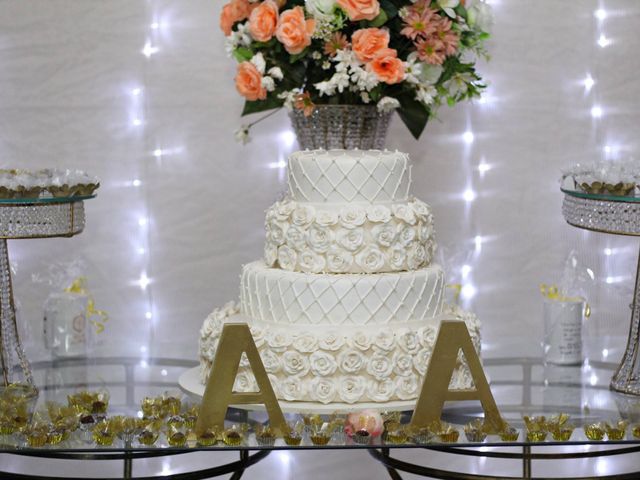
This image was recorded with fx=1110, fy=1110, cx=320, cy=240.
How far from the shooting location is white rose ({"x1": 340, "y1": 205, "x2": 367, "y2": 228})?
2.80 m

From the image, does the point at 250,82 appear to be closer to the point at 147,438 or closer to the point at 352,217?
the point at 352,217

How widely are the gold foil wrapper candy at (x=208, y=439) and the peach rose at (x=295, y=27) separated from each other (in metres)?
1.36

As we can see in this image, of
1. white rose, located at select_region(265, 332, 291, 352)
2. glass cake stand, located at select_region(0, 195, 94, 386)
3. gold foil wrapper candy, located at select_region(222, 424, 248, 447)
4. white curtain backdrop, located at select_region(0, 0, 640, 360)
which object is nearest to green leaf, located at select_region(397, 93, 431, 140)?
white curtain backdrop, located at select_region(0, 0, 640, 360)

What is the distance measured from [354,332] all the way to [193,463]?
181 cm

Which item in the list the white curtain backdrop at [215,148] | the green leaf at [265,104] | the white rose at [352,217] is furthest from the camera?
the white curtain backdrop at [215,148]

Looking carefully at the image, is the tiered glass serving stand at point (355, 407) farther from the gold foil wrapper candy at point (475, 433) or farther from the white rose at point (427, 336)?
the white rose at point (427, 336)

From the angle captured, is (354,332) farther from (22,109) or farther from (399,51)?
(22,109)

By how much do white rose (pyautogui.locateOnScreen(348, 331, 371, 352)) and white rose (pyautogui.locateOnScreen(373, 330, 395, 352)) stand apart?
0.02m

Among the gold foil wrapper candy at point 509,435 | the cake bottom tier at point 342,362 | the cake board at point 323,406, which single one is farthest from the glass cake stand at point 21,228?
the gold foil wrapper candy at point 509,435

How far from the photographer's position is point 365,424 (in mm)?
2305

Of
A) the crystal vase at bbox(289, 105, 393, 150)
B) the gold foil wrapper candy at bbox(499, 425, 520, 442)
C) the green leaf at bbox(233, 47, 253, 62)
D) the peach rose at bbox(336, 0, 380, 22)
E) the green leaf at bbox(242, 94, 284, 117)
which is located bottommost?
the gold foil wrapper candy at bbox(499, 425, 520, 442)

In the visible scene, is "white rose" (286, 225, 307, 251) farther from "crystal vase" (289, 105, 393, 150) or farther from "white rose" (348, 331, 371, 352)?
"crystal vase" (289, 105, 393, 150)

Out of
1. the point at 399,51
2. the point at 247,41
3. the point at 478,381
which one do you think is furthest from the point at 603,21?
the point at 478,381

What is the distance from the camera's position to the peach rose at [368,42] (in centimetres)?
322
